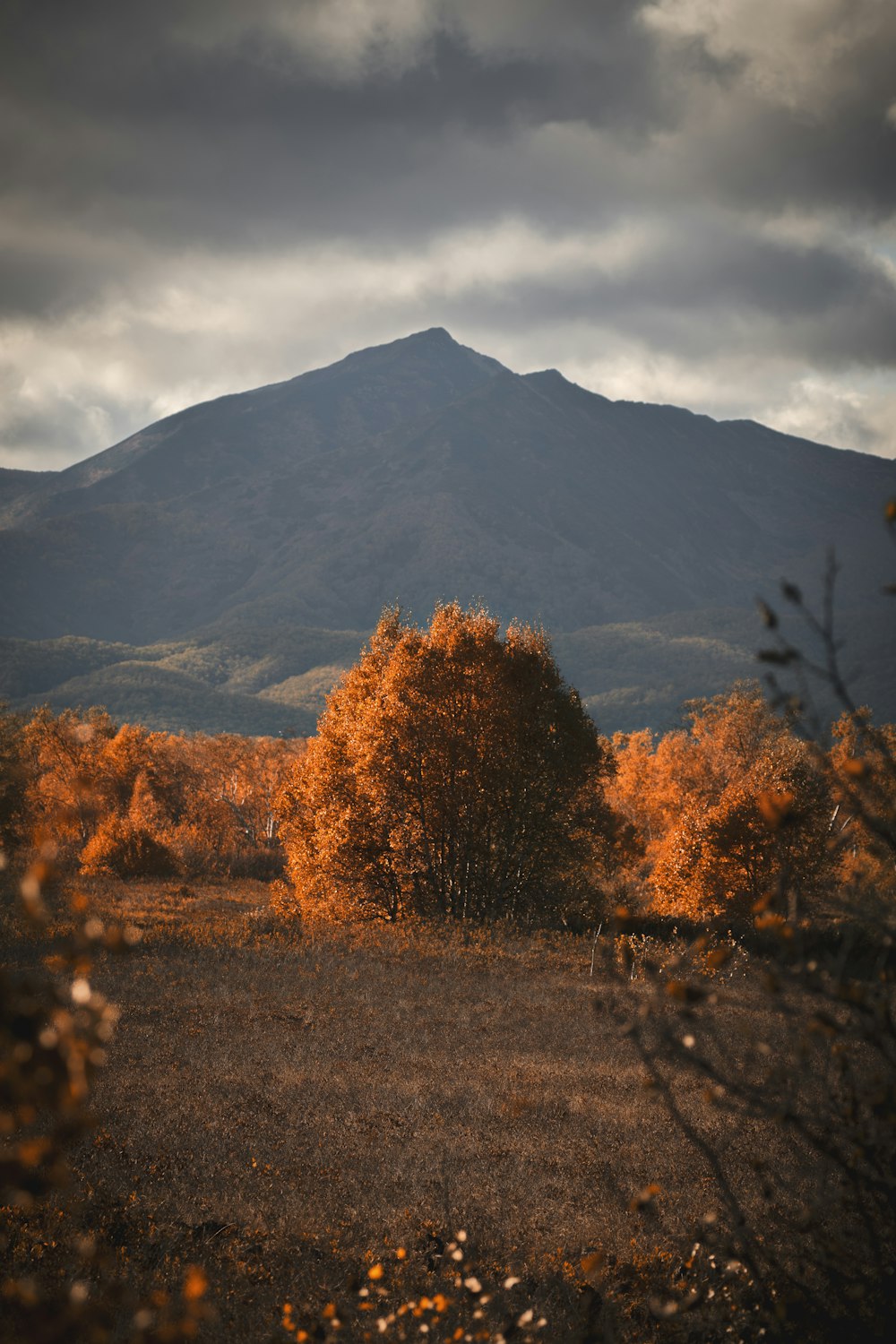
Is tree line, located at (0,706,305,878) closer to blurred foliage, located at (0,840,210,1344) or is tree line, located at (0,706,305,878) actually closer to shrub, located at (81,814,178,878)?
shrub, located at (81,814,178,878)

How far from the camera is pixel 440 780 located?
3247 cm

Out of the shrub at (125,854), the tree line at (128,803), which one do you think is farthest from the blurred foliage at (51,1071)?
the shrub at (125,854)

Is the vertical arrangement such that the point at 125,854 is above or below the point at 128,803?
below

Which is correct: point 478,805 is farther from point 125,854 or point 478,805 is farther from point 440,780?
point 125,854

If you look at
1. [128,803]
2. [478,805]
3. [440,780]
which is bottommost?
[128,803]

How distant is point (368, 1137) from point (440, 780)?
19.6 meters

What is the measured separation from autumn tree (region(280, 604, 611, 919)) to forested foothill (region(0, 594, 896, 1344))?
0.14 metres

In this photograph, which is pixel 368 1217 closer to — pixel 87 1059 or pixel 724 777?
pixel 87 1059

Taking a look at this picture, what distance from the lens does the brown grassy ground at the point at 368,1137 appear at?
954cm

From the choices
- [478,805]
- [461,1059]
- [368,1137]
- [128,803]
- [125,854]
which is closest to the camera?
[368,1137]

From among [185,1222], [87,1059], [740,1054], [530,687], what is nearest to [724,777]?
[530,687]

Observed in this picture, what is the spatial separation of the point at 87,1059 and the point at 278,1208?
9.54m

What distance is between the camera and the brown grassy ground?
31.3 feet

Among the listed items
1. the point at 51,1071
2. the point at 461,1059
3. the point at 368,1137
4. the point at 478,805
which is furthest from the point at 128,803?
the point at 51,1071
